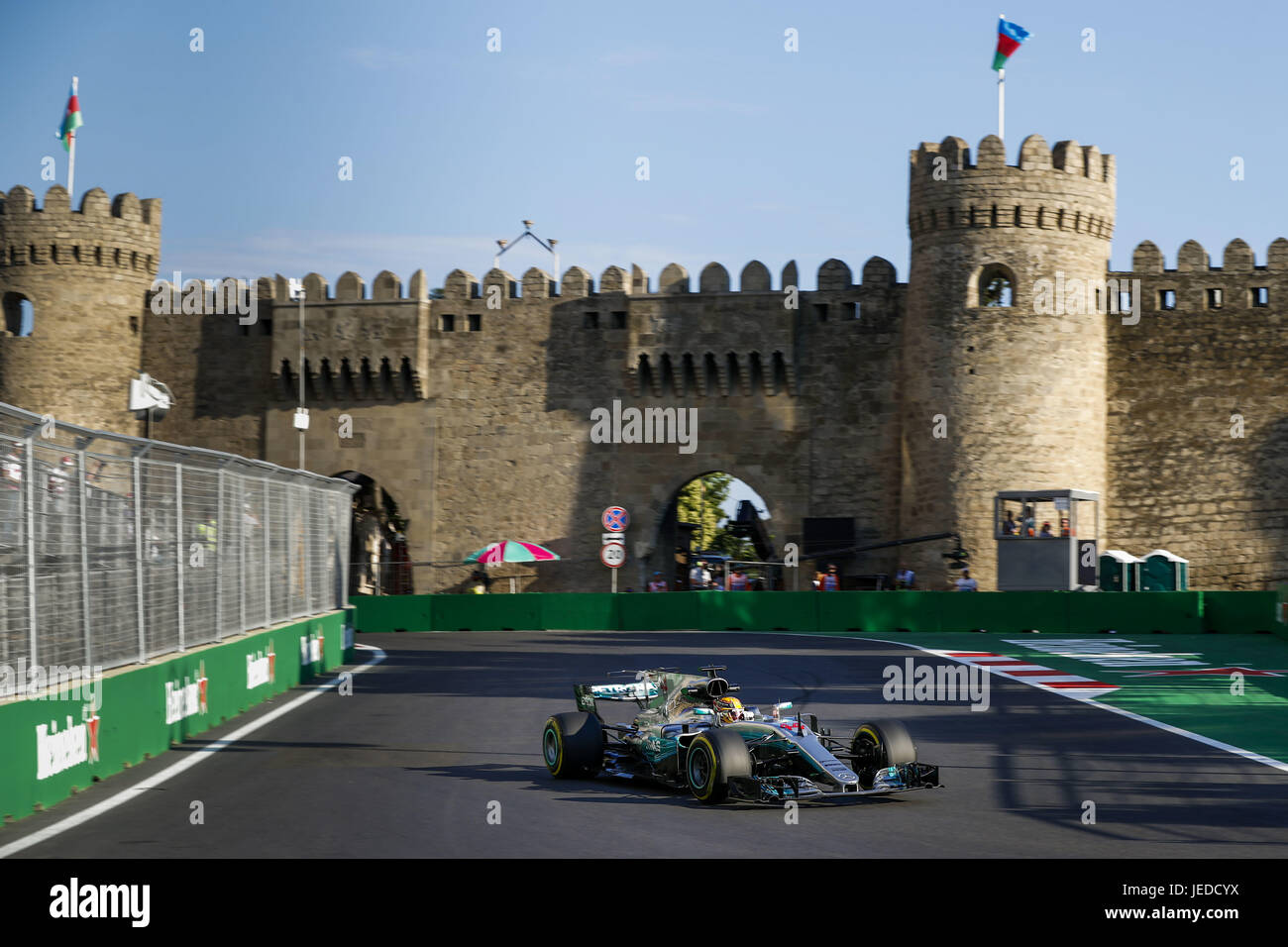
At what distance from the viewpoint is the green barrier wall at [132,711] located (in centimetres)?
1026

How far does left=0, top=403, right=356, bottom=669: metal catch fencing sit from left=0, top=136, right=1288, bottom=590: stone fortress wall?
24.0 meters

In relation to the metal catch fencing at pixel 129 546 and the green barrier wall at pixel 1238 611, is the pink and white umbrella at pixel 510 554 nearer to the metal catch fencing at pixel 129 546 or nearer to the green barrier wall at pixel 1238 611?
the green barrier wall at pixel 1238 611

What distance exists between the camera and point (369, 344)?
48406 millimetres

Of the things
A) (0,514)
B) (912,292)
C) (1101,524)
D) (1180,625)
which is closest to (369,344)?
(912,292)

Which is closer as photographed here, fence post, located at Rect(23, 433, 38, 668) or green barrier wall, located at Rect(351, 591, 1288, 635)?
fence post, located at Rect(23, 433, 38, 668)

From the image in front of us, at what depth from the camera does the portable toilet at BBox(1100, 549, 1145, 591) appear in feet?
133

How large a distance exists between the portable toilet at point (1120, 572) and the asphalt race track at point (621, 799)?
2222cm

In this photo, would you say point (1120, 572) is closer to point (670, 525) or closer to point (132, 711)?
point (670, 525)

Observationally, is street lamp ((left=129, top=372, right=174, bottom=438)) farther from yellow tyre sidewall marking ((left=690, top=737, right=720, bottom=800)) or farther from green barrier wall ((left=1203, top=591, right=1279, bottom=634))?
yellow tyre sidewall marking ((left=690, top=737, right=720, bottom=800))

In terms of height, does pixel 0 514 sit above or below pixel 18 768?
above

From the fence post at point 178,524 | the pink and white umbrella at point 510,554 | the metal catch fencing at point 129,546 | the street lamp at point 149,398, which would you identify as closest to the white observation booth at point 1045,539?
the pink and white umbrella at point 510,554

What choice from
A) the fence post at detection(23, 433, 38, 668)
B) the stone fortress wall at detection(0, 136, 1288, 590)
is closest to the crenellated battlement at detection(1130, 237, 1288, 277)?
the stone fortress wall at detection(0, 136, 1288, 590)
